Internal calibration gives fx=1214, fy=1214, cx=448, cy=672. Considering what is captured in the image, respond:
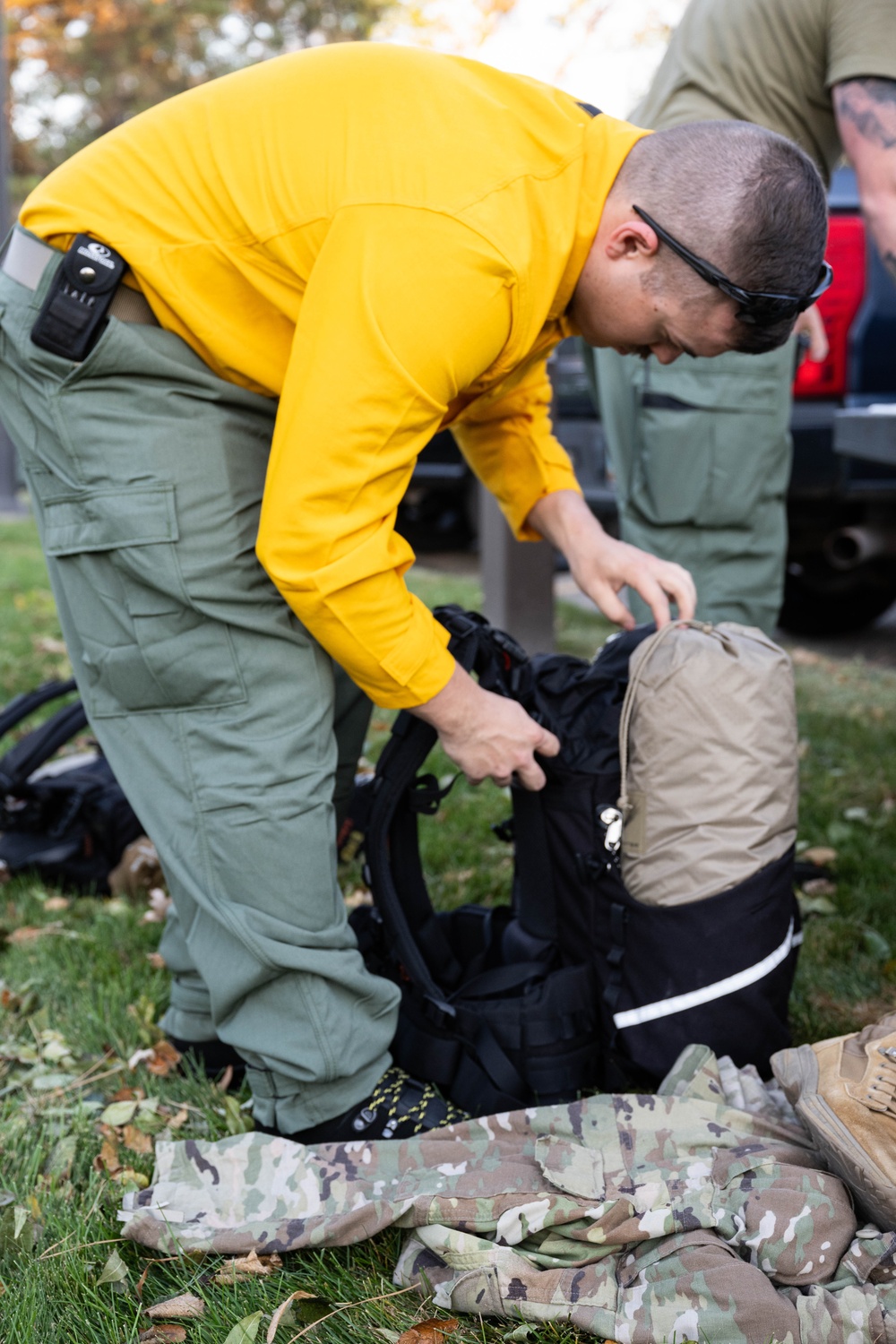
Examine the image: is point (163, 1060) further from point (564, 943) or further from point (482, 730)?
point (482, 730)

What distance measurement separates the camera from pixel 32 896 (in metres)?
3.16

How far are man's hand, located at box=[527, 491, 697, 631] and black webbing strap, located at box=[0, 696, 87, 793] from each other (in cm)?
135

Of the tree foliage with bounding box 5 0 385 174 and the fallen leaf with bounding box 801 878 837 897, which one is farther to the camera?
the tree foliage with bounding box 5 0 385 174

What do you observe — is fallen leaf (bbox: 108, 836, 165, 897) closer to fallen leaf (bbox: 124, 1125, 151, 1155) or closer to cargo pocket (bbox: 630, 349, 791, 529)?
fallen leaf (bbox: 124, 1125, 151, 1155)

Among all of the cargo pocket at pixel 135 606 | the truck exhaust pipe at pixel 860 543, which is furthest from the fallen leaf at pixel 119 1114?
the truck exhaust pipe at pixel 860 543

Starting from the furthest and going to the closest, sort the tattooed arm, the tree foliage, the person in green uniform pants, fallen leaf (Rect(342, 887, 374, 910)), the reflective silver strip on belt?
the tree foliage → fallen leaf (Rect(342, 887, 374, 910)) → the person in green uniform pants → the tattooed arm → the reflective silver strip on belt

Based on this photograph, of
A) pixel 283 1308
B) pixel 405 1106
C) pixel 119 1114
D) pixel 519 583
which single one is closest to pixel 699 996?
pixel 405 1106

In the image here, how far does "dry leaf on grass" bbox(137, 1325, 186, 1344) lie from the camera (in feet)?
5.53

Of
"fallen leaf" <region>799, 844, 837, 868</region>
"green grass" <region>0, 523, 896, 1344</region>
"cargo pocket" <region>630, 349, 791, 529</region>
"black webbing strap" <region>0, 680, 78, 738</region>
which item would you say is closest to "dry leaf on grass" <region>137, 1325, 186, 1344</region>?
"green grass" <region>0, 523, 896, 1344</region>

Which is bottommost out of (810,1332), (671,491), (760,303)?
(810,1332)

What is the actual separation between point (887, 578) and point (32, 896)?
4560mm

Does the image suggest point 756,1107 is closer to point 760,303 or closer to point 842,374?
point 760,303

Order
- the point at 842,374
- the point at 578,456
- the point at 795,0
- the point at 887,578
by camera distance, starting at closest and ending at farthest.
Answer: the point at 795,0
the point at 842,374
the point at 578,456
the point at 887,578

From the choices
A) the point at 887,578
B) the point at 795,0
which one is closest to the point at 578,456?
the point at 887,578
